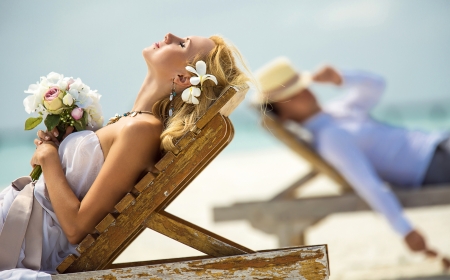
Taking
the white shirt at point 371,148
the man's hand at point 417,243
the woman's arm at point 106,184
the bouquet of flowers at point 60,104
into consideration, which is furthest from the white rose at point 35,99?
the man's hand at point 417,243

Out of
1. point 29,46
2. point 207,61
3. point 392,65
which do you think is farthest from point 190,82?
point 392,65

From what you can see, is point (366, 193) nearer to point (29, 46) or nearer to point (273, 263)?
point (273, 263)

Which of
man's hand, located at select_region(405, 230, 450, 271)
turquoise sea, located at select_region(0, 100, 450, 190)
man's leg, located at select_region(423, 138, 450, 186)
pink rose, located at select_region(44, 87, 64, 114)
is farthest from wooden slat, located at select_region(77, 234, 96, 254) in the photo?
turquoise sea, located at select_region(0, 100, 450, 190)

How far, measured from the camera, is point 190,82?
8.18ft

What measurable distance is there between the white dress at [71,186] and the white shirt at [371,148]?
9.89 feet

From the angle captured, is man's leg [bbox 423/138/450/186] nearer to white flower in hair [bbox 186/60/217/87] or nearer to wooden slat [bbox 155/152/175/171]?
white flower in hair [bbox 186/60/217/87]

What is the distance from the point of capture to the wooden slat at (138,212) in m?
2.25

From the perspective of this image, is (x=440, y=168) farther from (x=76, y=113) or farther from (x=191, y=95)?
(x=76, y=113)

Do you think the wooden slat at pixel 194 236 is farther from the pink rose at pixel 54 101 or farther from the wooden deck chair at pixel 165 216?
the pink rose at pixel 54 101

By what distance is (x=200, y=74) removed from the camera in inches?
99.0

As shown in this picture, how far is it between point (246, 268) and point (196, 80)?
85cm

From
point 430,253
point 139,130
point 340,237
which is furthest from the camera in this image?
point 340,237

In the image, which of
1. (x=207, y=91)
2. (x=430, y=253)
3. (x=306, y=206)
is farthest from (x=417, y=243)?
(x=207, y=91)

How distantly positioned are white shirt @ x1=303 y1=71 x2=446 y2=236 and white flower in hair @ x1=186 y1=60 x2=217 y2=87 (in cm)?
276
